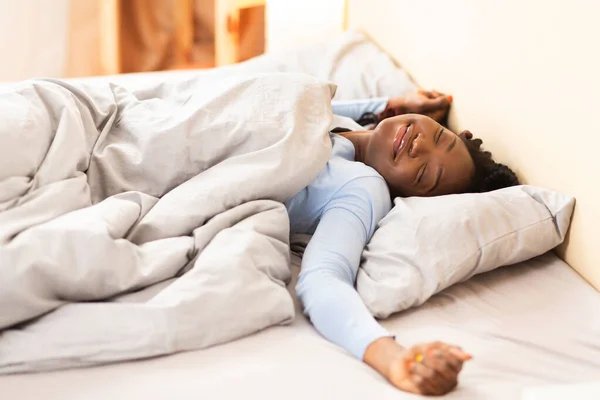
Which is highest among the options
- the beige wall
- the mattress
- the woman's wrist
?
the beige wall

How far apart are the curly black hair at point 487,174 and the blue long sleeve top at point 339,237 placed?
0.65ft

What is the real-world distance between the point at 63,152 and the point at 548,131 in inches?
33.7

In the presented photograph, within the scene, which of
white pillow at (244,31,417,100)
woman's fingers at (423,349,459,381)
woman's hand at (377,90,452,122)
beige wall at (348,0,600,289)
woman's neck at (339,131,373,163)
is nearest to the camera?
woman's fingers at (423,349,459,381)

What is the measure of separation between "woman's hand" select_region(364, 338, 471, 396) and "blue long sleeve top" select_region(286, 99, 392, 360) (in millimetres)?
63

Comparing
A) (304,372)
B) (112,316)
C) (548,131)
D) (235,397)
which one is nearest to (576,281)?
(548,131)

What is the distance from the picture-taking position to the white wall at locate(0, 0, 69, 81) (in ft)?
8.16

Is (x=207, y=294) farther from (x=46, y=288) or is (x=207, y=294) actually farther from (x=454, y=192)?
(x=454, y=192)

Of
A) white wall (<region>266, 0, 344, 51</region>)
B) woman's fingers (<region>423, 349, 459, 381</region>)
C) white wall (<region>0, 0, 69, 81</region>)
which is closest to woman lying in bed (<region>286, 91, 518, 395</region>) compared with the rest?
woman's fingers (<region>423, 349, 459, 381</region>)

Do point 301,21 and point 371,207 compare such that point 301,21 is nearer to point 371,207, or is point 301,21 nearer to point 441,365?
point 371,207

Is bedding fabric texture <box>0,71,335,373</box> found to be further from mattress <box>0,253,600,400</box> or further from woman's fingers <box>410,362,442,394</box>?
woman's fingers <box>410,362,442,394</box>

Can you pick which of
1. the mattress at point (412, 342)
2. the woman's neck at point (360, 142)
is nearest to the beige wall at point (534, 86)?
the mattress at point (412, 342)

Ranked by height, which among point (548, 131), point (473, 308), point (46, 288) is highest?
point (548, 131)

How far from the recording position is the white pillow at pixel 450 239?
3.60ft

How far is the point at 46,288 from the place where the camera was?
929 millimetres
